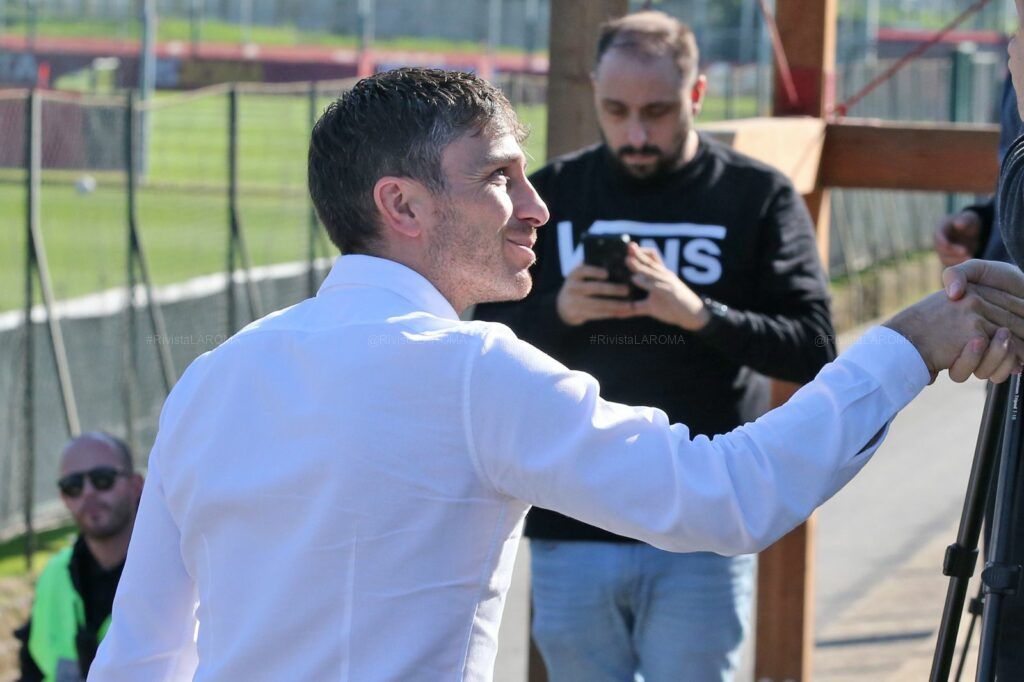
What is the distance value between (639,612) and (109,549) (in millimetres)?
2083

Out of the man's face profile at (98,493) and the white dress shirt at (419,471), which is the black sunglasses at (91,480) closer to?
the man's face profile at (98,493)

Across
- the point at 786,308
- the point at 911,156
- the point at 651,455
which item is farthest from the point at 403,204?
the point at 911,156

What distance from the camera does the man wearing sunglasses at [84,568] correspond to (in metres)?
4.71

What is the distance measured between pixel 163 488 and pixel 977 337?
126cm

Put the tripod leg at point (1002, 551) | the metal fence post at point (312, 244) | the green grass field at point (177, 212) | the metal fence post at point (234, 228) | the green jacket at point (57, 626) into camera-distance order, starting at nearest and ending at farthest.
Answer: the tripod leg at point (1002, 551), the green jacket at point (57, 626), the metal fence post at point (234, 228), the metal fence post at point (312, 244), the green grass field at point (177, 212)

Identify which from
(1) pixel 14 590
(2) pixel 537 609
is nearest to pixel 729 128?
(2) pixel 537 609

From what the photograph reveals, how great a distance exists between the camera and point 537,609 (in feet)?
12.4

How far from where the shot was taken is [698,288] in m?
3.80

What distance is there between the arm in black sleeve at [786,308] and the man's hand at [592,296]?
21 cm

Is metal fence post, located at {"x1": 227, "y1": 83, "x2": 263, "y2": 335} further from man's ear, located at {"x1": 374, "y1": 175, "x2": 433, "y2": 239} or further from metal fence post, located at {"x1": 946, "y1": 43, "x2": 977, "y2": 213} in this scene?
man's ear, located at {"x1": 374, "y1": 175, "x2": 433, "y2": 239}

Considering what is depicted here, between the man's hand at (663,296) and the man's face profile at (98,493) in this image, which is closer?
the man's hand at (663,296)

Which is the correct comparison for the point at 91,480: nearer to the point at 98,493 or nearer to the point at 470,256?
the point at 98,493

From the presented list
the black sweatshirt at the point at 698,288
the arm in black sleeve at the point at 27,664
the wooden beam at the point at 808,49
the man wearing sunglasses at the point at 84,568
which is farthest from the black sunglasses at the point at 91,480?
the wooden beam at the point at 808,49

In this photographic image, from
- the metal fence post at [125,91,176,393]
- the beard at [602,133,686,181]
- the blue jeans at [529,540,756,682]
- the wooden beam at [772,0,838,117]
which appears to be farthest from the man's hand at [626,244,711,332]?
the metal fence post at [125,91,176,393]
